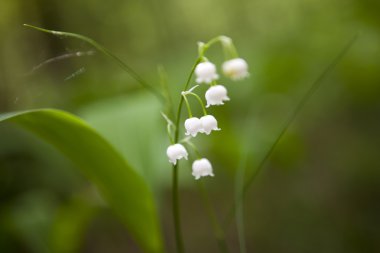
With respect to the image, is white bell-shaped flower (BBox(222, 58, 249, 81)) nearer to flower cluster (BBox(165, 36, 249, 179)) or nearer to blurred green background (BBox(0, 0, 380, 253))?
flower cluster (BBox(165, 36, 249, 179))

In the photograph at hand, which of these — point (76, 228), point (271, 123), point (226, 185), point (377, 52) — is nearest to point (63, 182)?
point (76, 228)

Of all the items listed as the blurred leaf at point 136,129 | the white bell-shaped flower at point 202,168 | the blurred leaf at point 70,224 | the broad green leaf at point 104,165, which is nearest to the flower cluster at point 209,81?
the white bell-shaped flower at point 202,168

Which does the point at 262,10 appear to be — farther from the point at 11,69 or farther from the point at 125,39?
the point at 11,69

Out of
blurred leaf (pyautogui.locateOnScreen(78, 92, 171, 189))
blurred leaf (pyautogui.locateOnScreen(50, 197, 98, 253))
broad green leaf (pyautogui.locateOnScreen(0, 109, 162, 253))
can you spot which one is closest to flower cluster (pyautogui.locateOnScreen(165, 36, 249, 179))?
broad green leaf (pyautogui.locateOnScreen(0, 109, 162, 253))

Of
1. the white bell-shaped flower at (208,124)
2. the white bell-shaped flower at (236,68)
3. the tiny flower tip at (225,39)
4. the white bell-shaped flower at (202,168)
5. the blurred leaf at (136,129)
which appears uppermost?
the blurred leaf at (136,129)

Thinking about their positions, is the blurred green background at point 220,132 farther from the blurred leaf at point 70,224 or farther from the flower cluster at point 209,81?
the flower cluster at point 209,81
